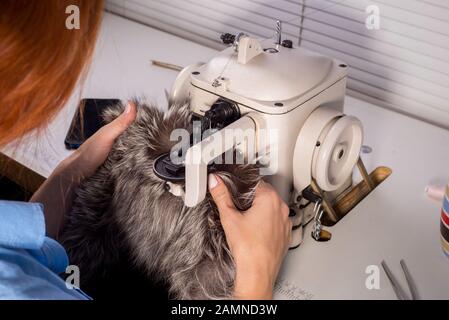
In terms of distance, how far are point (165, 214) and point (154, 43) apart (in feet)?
2.91

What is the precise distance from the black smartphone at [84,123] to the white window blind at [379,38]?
1.62ft

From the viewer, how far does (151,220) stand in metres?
0.82

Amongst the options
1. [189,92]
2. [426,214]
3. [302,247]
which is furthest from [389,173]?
[189,92]

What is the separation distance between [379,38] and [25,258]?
95 cm

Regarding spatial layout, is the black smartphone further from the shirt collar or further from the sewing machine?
the shirt collar

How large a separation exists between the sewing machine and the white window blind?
369 mm

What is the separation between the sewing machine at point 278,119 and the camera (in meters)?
0.81

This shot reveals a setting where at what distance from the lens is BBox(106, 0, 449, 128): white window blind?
47.1 inches

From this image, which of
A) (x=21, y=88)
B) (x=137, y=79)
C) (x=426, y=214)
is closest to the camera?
(x=21, y=88)

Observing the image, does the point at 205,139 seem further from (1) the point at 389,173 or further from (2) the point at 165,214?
(1) the point at 389,173

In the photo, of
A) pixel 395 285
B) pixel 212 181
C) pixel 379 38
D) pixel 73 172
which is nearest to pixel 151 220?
pixel 212 181

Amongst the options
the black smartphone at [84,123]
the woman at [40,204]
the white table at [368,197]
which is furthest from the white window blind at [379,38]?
the woman at [40,204]

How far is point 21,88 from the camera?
2.17 feet

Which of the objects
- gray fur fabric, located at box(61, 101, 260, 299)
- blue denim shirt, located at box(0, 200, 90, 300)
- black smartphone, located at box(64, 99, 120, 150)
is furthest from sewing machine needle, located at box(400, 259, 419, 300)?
black smartphone, located at box(64, 99, 120, 150)
